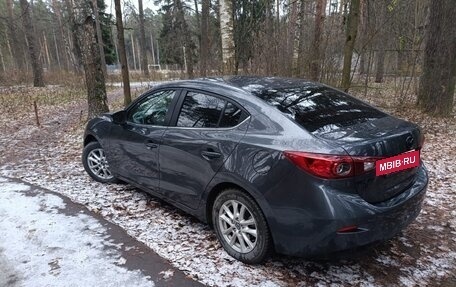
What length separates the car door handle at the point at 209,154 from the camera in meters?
3.13

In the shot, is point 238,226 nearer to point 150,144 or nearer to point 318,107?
point 318,107

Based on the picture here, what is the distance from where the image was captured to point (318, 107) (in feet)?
10.4

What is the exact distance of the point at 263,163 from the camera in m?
2.78

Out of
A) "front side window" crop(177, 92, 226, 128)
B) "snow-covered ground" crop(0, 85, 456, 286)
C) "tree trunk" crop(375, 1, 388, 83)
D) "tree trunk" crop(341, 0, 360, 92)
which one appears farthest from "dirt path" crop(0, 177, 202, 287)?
"tree trunk" crop(375, 1, 388, 83)

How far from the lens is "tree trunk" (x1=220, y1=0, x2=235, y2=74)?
1021cm

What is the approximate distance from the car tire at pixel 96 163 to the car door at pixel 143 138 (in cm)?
45

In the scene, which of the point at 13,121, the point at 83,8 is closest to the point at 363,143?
the point at 83,8

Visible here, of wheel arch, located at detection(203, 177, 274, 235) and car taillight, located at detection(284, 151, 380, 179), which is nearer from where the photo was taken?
car taillight, located at detection(284, 151, 380, 179)

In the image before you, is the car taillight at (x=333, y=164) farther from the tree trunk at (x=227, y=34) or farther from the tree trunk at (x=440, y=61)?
the tree trunk at (x=227, y=34)

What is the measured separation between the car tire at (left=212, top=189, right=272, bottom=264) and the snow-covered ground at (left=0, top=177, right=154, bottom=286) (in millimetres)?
787

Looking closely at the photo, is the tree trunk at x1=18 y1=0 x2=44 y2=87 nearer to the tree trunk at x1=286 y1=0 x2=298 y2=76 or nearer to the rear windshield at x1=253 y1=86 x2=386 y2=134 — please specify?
the tree trunk at x1=286 y1=0 x2=298 y2=76

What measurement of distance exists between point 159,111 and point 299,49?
284 inches

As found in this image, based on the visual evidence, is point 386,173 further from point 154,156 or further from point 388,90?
point 388,90

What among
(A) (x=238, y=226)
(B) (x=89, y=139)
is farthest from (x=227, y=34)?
(A) (x=238, y=226)
